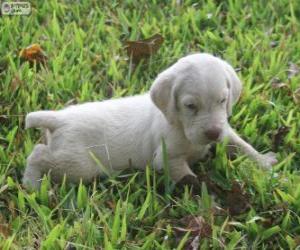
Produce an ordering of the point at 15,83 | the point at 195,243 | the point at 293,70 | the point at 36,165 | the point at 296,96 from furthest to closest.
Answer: the point at 293,70 → the point at 15,83 → the point at 296,96 → the point at 36,165 → the point at 195,243

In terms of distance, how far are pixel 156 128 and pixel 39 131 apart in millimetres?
832

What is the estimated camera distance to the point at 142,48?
489 centimetres

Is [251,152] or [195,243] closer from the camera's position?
[195,243]

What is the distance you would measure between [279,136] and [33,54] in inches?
76.7

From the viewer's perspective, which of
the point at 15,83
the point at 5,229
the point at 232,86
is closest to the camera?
the point at 5,229

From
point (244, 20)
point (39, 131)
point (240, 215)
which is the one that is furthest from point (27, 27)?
point (240, 215)

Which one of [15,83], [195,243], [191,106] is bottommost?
[195,243]

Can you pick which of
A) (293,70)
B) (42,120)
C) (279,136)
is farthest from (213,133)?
(293,70)

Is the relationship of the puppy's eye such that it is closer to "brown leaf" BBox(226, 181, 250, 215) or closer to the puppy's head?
the puppy's head

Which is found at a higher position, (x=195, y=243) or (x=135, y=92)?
(x=135, y=92)

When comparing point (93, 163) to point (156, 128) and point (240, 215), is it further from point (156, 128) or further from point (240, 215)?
point (240, 215)

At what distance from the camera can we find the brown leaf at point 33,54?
15.9 feet

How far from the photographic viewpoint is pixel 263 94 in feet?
14.4

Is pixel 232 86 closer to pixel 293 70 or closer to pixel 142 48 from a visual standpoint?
pixel 293 70
